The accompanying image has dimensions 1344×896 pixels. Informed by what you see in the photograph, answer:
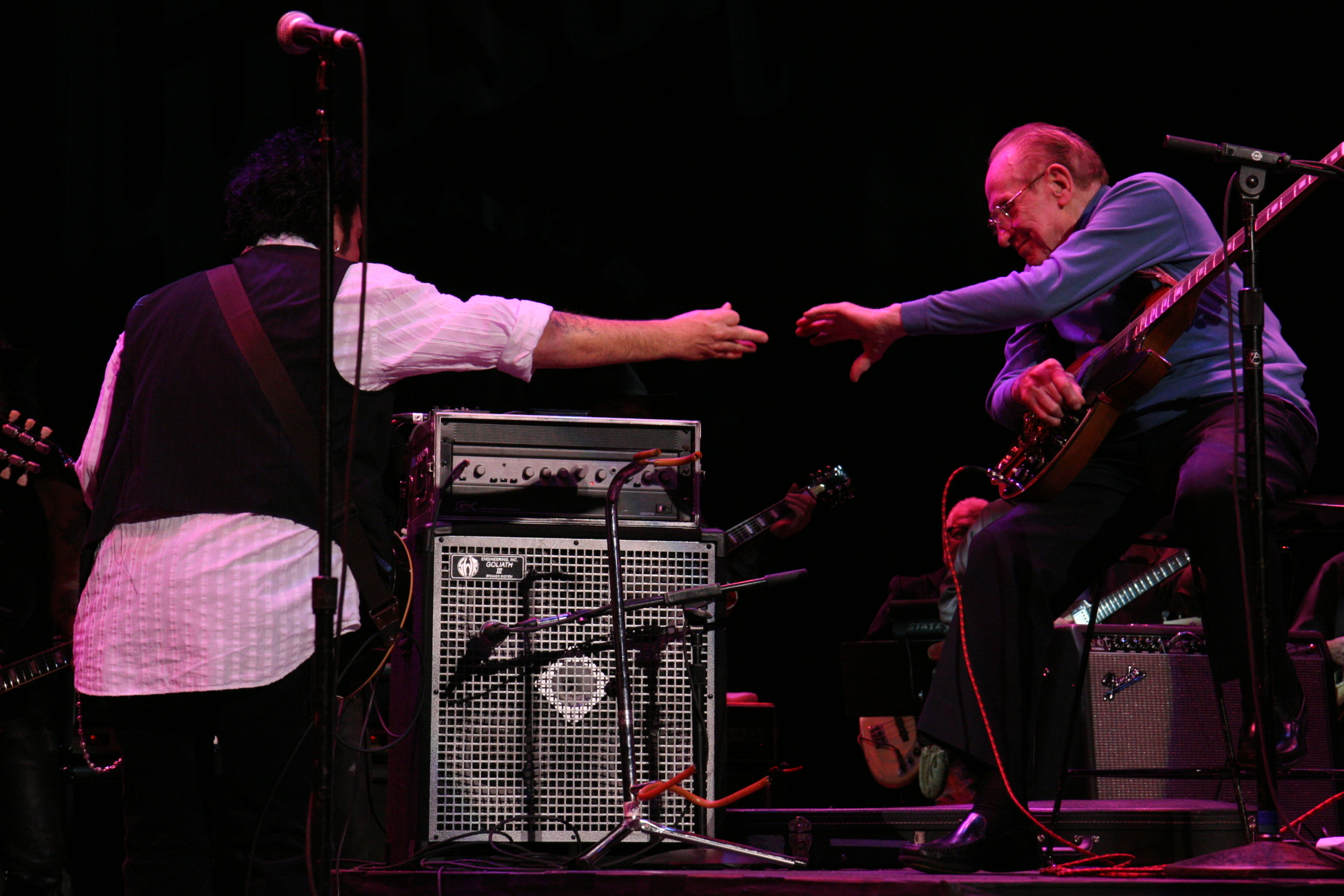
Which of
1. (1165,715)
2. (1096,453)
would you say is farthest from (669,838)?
(1165,715)

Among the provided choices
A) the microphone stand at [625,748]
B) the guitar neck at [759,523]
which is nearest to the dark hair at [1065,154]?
the microphone stand at [625,748]

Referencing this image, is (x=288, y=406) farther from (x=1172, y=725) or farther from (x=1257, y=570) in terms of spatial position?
(x=1172, y=725)

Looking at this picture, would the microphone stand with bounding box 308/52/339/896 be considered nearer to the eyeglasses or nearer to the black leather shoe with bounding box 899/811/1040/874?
the black leather shoe with bounding box 899/811/1040/874

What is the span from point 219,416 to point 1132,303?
2354mm

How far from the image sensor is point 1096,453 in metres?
3.26

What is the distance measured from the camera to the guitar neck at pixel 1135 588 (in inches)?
219

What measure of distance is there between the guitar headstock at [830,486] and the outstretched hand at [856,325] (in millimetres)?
3850

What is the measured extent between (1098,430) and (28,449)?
370 centimetres

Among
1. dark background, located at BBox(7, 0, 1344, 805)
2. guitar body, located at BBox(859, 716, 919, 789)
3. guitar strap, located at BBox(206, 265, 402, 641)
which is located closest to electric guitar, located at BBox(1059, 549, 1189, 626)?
dark background, located at BBox(7, 0, 1344, 805)

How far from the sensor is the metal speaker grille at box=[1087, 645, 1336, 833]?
395cm

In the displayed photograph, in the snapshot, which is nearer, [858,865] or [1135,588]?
[858,865]

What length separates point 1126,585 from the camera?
561 centimetres

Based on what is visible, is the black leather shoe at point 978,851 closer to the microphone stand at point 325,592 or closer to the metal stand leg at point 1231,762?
the metal stand leg at point 1231,762

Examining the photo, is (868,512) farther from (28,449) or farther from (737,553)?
(28,449)
